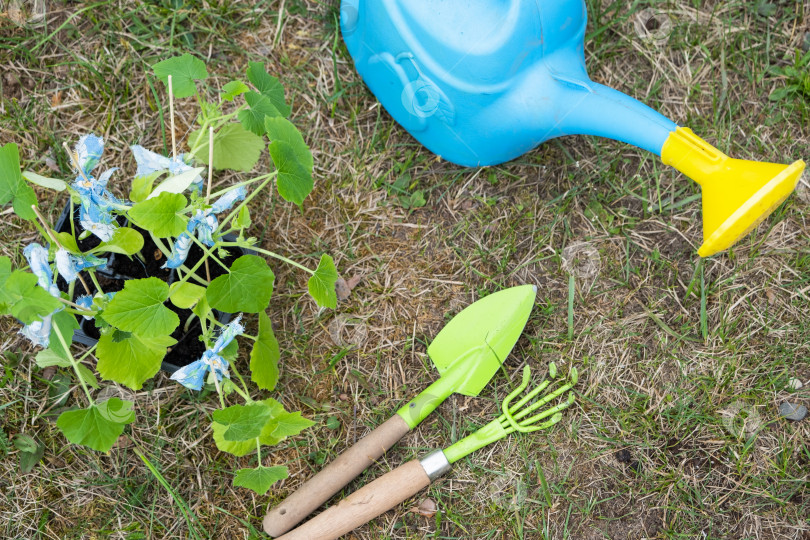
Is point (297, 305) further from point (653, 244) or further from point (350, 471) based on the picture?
point (653, 244)

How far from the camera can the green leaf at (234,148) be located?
3.64ft

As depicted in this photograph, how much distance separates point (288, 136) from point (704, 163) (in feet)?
2.18

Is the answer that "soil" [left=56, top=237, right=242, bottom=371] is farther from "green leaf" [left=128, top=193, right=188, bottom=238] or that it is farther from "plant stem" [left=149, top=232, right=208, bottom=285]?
"green leaf" [left=128, top=193, right=188, bottom=238]

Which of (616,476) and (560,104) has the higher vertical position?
(560,104)

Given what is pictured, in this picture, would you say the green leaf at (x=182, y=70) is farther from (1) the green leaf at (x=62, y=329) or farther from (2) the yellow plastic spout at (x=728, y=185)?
(2) the yellow plastic spout at (x=728, y=185)

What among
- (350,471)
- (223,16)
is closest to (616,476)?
(350,471)

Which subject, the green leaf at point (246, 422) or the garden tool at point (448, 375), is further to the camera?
the garden tool at point (448, 375)

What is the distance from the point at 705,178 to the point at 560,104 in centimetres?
28

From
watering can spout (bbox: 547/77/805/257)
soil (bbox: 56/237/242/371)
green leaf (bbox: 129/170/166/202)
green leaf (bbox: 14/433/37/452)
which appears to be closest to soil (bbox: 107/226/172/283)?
soil (bbox: 56/237/242/371)

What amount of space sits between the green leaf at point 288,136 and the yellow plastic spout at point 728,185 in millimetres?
590

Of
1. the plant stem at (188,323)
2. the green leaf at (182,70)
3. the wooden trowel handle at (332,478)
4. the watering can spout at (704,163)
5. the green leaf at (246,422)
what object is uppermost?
the green leaf at (182,70)

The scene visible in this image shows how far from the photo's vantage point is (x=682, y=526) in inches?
51.3

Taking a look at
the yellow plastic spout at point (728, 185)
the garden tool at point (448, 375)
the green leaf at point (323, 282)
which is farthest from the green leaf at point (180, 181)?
the yellow plastic spout at point (728, 185)

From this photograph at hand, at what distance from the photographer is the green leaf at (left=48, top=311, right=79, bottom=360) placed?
0.93 meters
